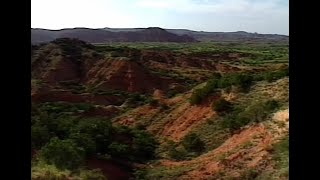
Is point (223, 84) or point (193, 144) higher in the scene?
point (223, 84)

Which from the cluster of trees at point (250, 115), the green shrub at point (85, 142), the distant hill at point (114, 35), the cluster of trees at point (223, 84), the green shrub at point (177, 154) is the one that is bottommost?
the green shrub at point (177, 154)

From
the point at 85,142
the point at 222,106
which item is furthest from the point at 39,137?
the point at 222,106

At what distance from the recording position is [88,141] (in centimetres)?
1599

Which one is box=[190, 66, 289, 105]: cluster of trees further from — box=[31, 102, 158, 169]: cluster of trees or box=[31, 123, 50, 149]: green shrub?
box=[31, 123, 50, 149]: green shrub

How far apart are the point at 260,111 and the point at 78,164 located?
7.37 meters

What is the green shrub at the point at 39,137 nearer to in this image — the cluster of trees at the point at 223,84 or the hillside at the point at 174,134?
the hillside at the point at 174,134

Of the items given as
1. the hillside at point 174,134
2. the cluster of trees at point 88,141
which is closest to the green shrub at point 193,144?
the hillside at point 174,134

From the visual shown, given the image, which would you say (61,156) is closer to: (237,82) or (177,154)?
(177,154)

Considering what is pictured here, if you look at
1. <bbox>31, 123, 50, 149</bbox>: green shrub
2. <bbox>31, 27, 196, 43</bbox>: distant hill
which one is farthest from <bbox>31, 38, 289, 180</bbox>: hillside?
<bbox>31, 27, 196, 43</bbox>: distant hill

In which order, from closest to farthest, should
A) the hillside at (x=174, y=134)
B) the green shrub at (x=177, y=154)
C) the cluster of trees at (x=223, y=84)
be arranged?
the hillside at (x=174, y=134)
the green shrub at (x=177, y=154)
the cluster of trees at (x=223, y=84)

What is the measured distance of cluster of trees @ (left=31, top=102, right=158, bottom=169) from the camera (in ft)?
42.1

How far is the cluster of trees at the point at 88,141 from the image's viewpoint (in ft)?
42.1

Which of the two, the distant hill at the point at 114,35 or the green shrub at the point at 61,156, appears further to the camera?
the distant hill at the point at 114,35

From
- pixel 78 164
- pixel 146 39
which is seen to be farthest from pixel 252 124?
pixel 146 39
